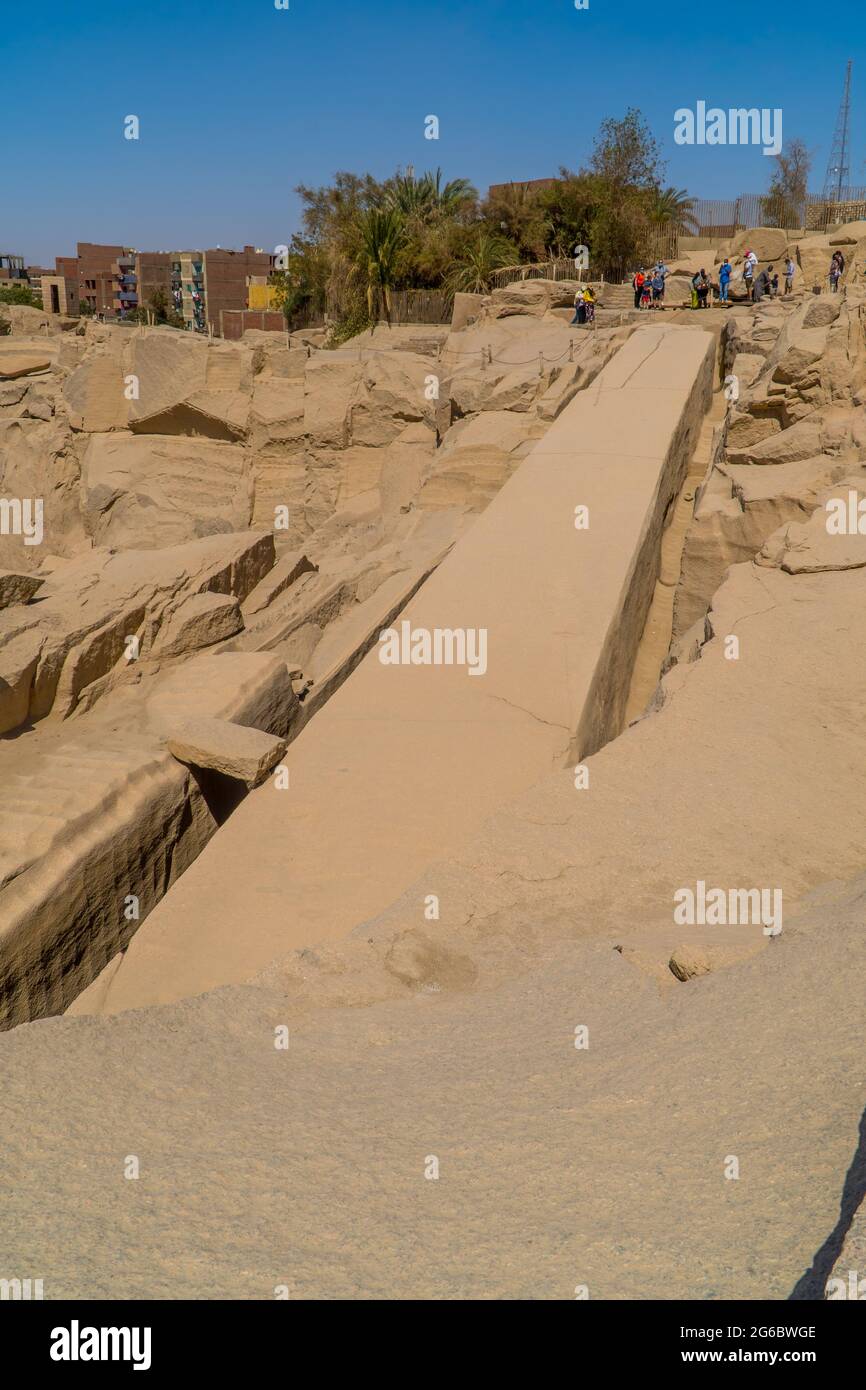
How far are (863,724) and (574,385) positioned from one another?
663 cm

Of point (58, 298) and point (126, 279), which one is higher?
point (126, 279)

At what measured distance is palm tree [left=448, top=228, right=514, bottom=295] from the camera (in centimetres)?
1656

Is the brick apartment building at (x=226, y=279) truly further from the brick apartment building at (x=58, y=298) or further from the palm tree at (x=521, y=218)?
the palm tree at (x=521, y=218)

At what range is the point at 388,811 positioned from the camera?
3908 mm

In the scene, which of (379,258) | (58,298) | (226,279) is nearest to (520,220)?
(379,258)

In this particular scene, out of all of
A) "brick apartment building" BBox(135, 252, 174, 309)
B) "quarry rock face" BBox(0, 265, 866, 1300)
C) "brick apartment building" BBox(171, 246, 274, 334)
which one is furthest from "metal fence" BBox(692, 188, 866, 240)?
"brick apartment building" BBox(135, 252, 174, 309)

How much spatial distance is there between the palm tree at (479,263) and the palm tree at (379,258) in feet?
3.35

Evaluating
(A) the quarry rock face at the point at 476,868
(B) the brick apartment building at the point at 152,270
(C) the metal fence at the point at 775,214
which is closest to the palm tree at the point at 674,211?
A: (C) the metal fence at the point at 775,214

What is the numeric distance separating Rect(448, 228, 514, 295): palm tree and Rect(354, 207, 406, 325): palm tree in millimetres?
1022

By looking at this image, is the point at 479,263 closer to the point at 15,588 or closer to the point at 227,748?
the point at 15,588

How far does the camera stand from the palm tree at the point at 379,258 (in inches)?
634

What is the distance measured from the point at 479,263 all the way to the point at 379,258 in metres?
1.78

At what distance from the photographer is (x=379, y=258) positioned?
52.8 feet

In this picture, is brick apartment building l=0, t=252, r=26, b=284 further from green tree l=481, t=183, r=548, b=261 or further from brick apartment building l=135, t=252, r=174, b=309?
green tree l=481, t=183, r=548, b=261
